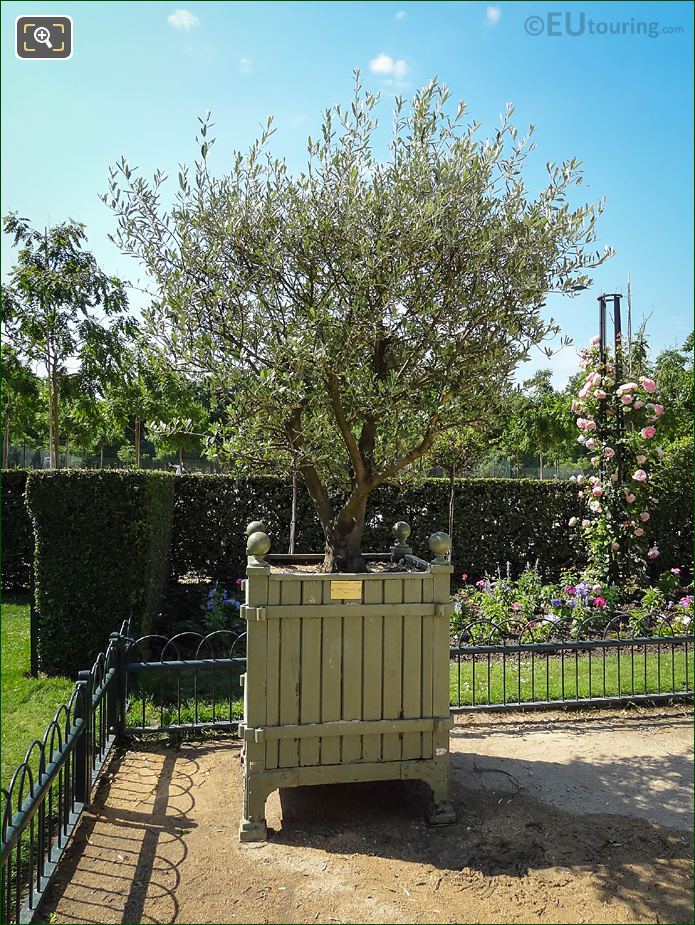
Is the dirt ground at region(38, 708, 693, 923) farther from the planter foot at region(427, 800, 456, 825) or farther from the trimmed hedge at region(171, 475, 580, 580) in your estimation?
the trimmed hedge at region(171, 475, 580, 580)

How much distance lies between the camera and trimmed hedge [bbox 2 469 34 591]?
8.20 m

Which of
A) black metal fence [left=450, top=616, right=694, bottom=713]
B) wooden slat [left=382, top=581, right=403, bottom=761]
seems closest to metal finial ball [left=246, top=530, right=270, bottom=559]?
wooden slat [left=382, top=581, right=403, bottom=761]

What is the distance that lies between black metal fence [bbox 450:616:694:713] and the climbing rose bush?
3.73 feet

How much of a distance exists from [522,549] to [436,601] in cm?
648

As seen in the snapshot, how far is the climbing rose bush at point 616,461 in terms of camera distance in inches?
313

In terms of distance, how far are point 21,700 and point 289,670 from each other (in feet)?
9.77

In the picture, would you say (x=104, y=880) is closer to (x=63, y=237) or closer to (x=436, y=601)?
(x=436, y=601)

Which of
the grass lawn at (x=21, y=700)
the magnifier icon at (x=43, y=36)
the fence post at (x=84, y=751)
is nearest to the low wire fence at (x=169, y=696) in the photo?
the fence post at (x=84, y=751)

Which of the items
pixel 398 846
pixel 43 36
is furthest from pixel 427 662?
pixel 43 36

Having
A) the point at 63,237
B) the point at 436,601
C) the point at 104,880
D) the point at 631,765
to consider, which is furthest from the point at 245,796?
the point at 63,237

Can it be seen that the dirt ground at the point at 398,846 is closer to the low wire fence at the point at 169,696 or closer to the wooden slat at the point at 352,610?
the low wire fence at the point at 169,696

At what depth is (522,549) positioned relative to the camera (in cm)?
963

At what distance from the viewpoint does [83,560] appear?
567cm

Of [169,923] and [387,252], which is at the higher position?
[387,252]
